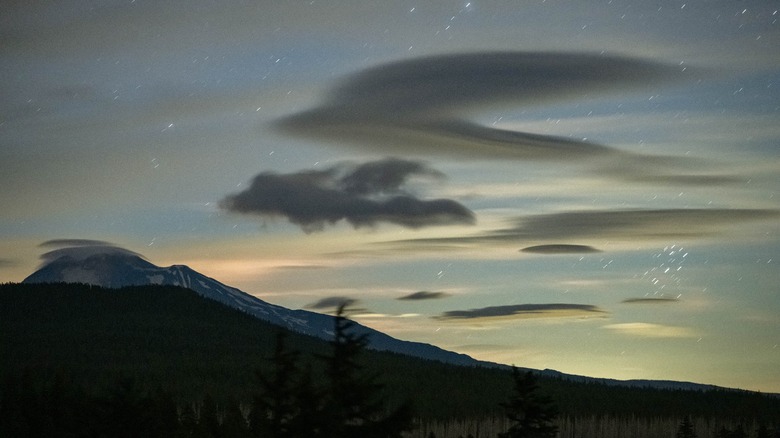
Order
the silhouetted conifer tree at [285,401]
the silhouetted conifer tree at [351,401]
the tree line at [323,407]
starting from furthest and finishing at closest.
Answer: the silhouetted conifer tree at [285,401] < the tree line at [323,407] < the silhouetted conifer tree at [351,401]

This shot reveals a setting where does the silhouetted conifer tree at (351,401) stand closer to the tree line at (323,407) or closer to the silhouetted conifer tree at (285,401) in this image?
the tree line at (323,407)

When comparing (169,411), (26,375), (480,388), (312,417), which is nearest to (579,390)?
(480,388)

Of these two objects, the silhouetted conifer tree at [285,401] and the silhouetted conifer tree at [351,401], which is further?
the silhouetted conifer tree at [285,401]

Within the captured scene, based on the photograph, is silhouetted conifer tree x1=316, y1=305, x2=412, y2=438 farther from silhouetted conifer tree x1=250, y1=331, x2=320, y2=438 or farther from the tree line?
silhouetted conifer tree x1=250, y1=331, x2=320, y2=438

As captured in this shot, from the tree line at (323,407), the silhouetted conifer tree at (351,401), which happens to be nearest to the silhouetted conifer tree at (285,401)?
the tree line at (323,407)

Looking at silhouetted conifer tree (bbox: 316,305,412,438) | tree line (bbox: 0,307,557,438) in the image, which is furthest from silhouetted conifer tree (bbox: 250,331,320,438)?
silhouetted conifer tree (bbox: 316,305,412,438)

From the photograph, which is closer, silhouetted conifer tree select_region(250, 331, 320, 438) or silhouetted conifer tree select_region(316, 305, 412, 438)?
silhouetted conifer tree select_region(316, 305, 412, 438)

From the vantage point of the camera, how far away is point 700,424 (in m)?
172

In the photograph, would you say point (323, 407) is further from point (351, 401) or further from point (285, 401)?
point (285, 401)

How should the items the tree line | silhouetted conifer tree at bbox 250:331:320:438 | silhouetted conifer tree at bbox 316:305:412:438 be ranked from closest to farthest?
1. silhouetted conifer tree at bbox 316:305:412:438
2. the tree line
3. silhouetted conifer tree at bbox 250:331:320:438

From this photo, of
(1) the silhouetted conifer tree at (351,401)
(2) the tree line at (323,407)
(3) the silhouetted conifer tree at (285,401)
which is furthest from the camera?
(3) the silhouetted conifer tree at (285,401)

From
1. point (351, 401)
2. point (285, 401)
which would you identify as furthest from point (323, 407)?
point (285, 401)

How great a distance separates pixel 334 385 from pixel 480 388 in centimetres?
16568

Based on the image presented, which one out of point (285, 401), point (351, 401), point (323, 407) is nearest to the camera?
point (323, 407)
